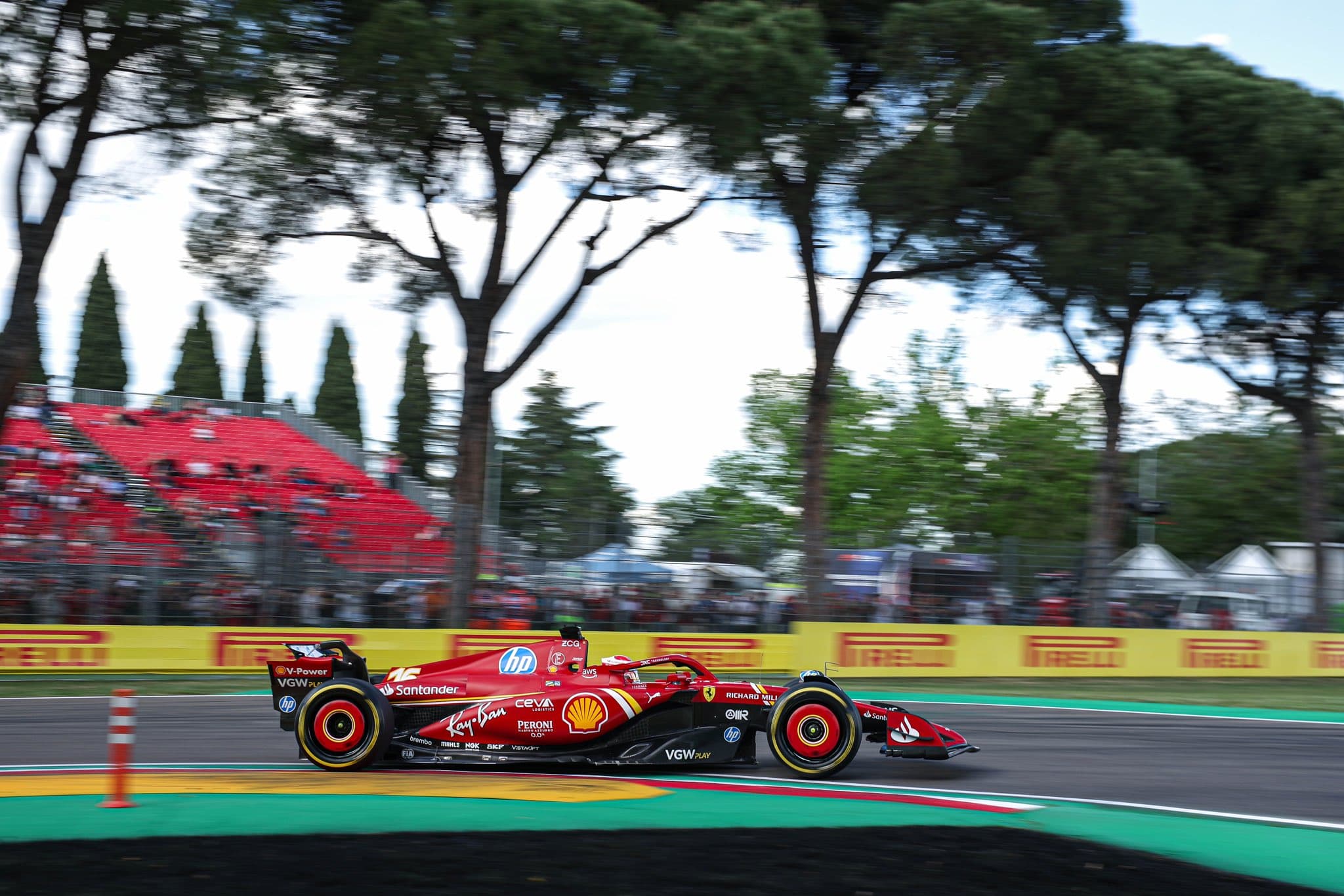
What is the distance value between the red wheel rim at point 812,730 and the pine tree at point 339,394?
38.7 metres

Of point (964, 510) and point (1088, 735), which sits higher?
point (964, 510)

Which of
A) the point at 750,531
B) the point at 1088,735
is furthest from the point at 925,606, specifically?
the point at 1088,735

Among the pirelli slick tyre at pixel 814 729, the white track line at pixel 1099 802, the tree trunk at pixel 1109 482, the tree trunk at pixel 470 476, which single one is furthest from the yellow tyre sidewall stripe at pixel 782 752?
the tree trunk at pixel 1109 482

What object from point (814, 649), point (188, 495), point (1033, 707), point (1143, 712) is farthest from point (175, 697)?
point (1143, 712)

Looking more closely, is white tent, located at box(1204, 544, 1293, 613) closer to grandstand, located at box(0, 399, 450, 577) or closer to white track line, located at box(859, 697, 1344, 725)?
white track line, located at box(859, 697, 1344, 725)

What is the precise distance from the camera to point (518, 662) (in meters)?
7.98

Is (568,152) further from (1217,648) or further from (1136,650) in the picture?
(1217,648)

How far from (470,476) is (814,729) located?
9475 millimetres

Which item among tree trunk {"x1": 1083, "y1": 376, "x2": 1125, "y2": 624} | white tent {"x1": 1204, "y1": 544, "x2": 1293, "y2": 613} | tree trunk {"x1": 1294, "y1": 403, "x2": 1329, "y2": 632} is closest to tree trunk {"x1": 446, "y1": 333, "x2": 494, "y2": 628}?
tree trunk {"x1": 1083, "y1": 376, "x2": 1125, "y2": 624}

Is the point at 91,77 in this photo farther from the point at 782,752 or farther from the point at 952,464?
the point at 952,464

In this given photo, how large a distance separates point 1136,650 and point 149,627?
44.8ft

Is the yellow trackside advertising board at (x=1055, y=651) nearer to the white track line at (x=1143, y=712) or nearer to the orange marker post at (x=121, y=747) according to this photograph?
the white track line at (x=1143, y=712)

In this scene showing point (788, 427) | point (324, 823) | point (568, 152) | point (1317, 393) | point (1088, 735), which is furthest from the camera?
point (788, 427)

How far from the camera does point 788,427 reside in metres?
43.0
